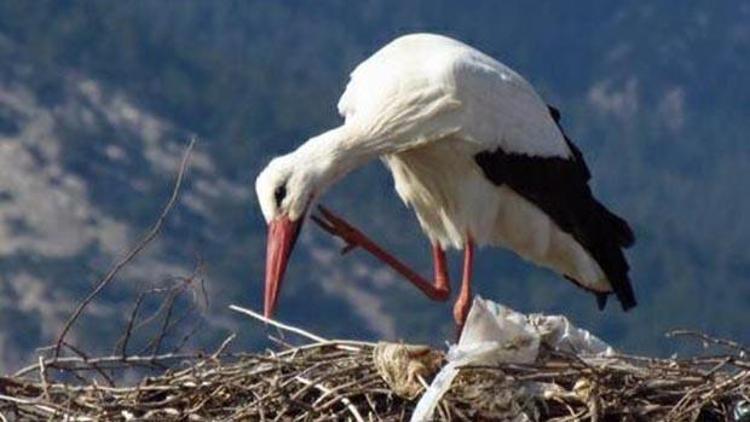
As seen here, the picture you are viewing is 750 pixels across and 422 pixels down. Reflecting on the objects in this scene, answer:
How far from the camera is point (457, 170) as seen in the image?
1241cm

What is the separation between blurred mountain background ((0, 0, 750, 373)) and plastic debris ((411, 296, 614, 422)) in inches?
1039

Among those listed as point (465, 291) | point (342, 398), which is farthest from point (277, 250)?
point (342, 398)

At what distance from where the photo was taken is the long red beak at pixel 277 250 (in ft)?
37.8

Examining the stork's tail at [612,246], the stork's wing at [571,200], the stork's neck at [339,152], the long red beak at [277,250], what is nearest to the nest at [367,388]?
the long red beak at [277,250]

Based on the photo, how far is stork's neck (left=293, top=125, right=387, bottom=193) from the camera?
39.1 feet

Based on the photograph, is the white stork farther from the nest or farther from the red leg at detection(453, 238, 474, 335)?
the nest

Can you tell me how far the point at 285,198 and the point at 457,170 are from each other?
0.90 meters

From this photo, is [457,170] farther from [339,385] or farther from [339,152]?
[339,385]

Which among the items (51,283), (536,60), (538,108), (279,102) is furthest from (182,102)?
(538,108)

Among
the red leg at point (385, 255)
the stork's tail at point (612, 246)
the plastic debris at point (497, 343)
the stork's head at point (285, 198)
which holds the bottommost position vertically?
the plastic debris at point (497, 343)

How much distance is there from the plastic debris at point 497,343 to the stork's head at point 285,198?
1.25 m

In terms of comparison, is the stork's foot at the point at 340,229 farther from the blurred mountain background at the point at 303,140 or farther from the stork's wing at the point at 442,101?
the blurred mountain background at the point at 303,140

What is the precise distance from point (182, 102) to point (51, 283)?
16.9 metres

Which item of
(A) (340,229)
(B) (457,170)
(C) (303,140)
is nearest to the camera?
(A) (340,229)
